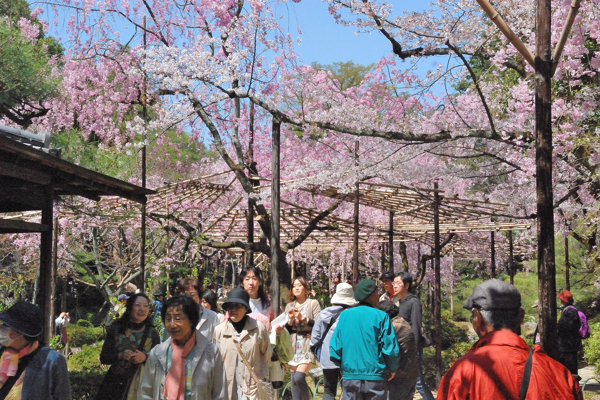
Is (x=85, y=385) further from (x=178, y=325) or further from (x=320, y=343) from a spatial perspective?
(x=178, y=325)

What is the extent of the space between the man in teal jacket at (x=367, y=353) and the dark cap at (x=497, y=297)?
8.35 feet

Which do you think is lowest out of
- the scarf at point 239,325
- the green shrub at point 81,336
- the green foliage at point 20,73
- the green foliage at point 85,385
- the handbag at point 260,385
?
the green shrub at point 81,336

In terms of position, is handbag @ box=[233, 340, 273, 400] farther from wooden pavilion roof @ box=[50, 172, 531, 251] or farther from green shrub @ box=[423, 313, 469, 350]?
green shrub @ box=[423, 313, 469, 350]

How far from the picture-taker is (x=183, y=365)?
4.36m

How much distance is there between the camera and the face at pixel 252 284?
22.1 ft

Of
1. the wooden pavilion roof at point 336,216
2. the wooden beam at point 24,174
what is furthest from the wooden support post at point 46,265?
the wooden pavilion roof at point 336,216

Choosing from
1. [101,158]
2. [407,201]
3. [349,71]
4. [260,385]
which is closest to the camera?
[260,385]

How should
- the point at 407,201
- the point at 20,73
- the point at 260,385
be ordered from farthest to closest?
1. the point at 20,73
2. the point at 407,201
3. the point at 260,385

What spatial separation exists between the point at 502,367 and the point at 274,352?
13.2ft

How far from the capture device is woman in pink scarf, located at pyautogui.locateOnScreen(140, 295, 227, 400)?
4.32m

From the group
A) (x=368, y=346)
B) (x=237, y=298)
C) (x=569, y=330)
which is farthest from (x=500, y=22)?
(x=569, y=330)

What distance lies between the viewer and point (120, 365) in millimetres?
5352

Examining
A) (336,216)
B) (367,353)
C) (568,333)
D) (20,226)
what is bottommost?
(568,333)

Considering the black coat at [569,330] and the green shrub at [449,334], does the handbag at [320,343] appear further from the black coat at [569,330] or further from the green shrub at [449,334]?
the green shrub at [449,334]
